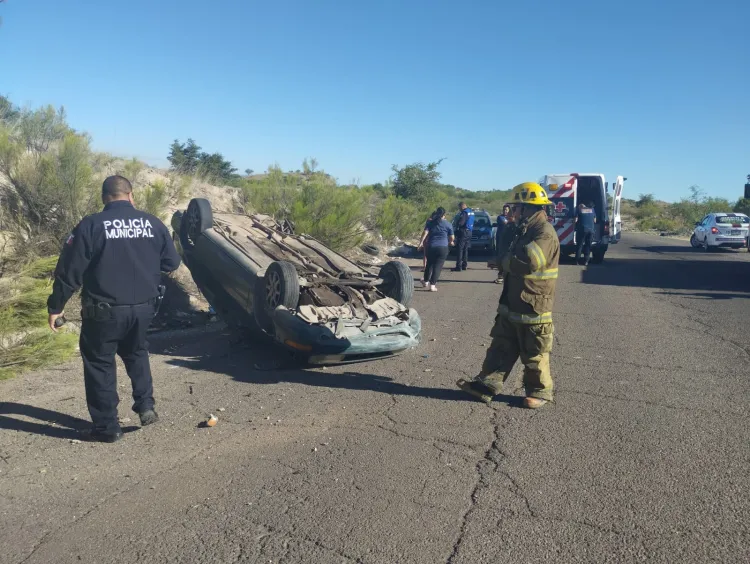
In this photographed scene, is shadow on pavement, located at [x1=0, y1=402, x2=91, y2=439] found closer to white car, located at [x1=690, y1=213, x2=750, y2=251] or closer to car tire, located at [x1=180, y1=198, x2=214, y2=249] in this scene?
car tire, located at [x1=180, y1=198, x2=214, y2=249]

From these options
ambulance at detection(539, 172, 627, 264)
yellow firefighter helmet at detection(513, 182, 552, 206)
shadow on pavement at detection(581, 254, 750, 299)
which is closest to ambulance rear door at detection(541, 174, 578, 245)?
ambulance at detection(539, 172, 627, 264)

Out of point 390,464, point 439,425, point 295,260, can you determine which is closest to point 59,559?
point 390,464

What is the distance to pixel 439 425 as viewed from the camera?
5.23 m

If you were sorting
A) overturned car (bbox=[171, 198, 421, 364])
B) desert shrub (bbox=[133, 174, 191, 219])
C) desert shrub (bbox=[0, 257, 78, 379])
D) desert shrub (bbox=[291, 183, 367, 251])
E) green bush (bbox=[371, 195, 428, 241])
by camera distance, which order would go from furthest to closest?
green bush (bbox=[371, 195, 428, 241])
desert shrub (bbox=[291, 183, 367, 251])
desert shrub (bbox=[133, 174, 191, 219])
overturned car (bbox=[171, 198, 421, 364])
desert shrub (bbox=[0, 257, 78, 379])

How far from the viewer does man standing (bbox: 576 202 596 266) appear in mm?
17750

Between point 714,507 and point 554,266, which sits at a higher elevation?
point 554,266

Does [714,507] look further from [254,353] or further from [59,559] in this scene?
[254,353]

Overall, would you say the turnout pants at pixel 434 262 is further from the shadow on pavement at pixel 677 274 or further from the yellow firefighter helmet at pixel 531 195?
the yellow firefighter helmet at pixel 531 195

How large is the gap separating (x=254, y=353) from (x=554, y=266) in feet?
11.9

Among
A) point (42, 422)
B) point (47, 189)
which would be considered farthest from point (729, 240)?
point (42, 422)

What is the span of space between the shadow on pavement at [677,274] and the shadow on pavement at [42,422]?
449 inches

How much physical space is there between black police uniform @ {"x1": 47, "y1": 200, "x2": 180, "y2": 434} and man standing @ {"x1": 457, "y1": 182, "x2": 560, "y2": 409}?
9.32 ft

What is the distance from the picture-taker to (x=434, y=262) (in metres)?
12.9

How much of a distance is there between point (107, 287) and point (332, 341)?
232 cm
